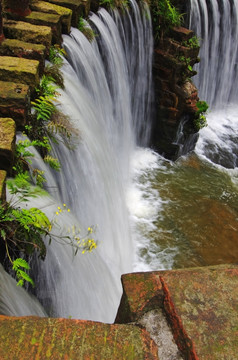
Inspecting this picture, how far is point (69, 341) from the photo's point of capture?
4.11 ft

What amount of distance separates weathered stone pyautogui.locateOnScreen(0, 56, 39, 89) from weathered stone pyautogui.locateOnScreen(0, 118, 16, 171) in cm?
74

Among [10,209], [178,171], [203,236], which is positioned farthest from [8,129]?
[178,171]

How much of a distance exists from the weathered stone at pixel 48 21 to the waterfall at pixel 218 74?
16.1 feet

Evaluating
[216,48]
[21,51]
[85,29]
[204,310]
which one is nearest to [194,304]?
[204,310]

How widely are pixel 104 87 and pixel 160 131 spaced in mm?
2482

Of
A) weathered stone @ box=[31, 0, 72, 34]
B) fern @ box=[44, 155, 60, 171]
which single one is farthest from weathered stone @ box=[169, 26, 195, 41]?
fern @ box=[44, 155, 60, 171]

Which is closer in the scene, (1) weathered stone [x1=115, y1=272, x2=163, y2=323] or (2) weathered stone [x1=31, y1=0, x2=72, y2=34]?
(1) weathered stone [x1=115, y1=272, x2=163, y2=323]

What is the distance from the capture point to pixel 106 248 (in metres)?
4.24

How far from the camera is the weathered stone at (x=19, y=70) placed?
9.98 ft

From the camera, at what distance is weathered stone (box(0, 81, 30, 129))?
8.88 feet

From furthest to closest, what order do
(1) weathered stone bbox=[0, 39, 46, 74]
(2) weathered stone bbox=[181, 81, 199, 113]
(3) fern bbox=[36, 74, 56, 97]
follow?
1. (2) weathered stone bbox=[181, 81, 199, 113]
2. (1) weathered stone bbox=[0, 39, 46, 74]
3. (3) fern bbox=[36, 74, 56, 97]

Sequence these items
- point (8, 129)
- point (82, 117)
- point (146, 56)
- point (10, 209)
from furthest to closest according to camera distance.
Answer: point (146, 56), point (82, 117), point (8, 129), point (10, 209)

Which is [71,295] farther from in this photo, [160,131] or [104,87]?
[160,131]

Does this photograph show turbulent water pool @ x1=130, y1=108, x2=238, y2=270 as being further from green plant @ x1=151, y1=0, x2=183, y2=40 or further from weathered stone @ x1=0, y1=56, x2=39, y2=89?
weathered stone @ x1=0, y1=56, x2=39, y2=89
